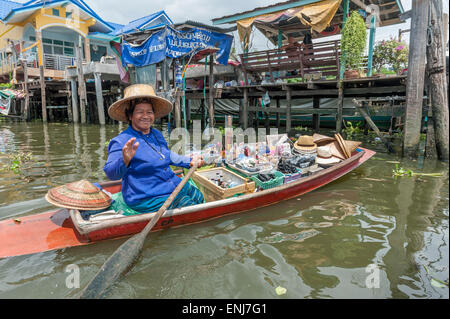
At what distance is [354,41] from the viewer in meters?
7.69

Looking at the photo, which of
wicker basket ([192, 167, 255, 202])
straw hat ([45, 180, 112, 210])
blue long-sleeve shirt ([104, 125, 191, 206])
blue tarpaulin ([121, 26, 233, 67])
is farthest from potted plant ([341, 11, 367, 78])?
straw hat ([45, 180, 112, 210])

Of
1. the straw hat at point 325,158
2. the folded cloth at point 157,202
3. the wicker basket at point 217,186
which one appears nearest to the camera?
the folded cloth at point 157,202

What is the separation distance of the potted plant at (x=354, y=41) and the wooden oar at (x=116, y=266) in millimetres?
7277

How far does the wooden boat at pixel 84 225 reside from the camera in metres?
2.90

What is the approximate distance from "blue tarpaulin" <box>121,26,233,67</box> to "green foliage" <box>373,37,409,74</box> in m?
5.59

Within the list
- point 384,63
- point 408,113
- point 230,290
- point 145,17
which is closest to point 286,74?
point 384,63

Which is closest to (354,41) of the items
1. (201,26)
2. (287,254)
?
(201,26)

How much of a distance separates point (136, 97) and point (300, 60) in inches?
292

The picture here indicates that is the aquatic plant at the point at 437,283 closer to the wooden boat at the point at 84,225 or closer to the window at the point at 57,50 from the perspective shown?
the wooden boat at the point at 84,225

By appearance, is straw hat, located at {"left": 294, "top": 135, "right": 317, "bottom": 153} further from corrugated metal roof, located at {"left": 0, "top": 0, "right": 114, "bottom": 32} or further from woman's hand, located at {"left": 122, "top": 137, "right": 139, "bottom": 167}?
corrugated metal roof, located at {"left": 0, "top": 0, "right": 114, "bottom": 32}

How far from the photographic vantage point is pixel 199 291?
96.8 inches

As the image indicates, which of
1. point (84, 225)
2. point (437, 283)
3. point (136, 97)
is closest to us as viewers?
point (437, 283)

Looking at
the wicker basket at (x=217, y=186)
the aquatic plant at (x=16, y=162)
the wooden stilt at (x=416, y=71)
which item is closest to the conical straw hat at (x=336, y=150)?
the wooden stilt at (x=416, y=71)

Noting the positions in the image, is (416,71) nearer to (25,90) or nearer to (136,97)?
(136,97)
